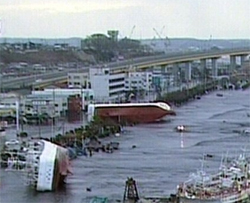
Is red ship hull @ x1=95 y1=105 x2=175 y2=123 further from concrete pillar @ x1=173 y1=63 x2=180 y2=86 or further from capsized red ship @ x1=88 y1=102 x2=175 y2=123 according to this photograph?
concrete pillar @ x1=173 y1=63 x2=180 y2=86

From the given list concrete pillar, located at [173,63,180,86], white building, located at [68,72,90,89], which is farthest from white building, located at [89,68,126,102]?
concrete pillar, located at [173,63,180,86]

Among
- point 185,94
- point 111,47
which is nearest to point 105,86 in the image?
point 185,94

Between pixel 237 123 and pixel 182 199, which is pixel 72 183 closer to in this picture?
pixel 182 199

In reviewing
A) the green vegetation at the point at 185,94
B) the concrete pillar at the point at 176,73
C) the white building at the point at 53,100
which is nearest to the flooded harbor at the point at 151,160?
the white building at the point at 53,100

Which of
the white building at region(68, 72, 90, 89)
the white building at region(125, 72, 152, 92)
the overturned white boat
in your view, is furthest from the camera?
the white building at region(125, 72, 152, 92)

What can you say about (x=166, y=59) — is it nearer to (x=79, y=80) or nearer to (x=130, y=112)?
(x=79, y=80)

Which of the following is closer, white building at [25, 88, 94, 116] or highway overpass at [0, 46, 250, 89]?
white building at [25, 88, 94, 116]

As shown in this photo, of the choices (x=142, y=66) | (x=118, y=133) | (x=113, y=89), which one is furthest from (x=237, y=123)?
(x=142, y=66)
